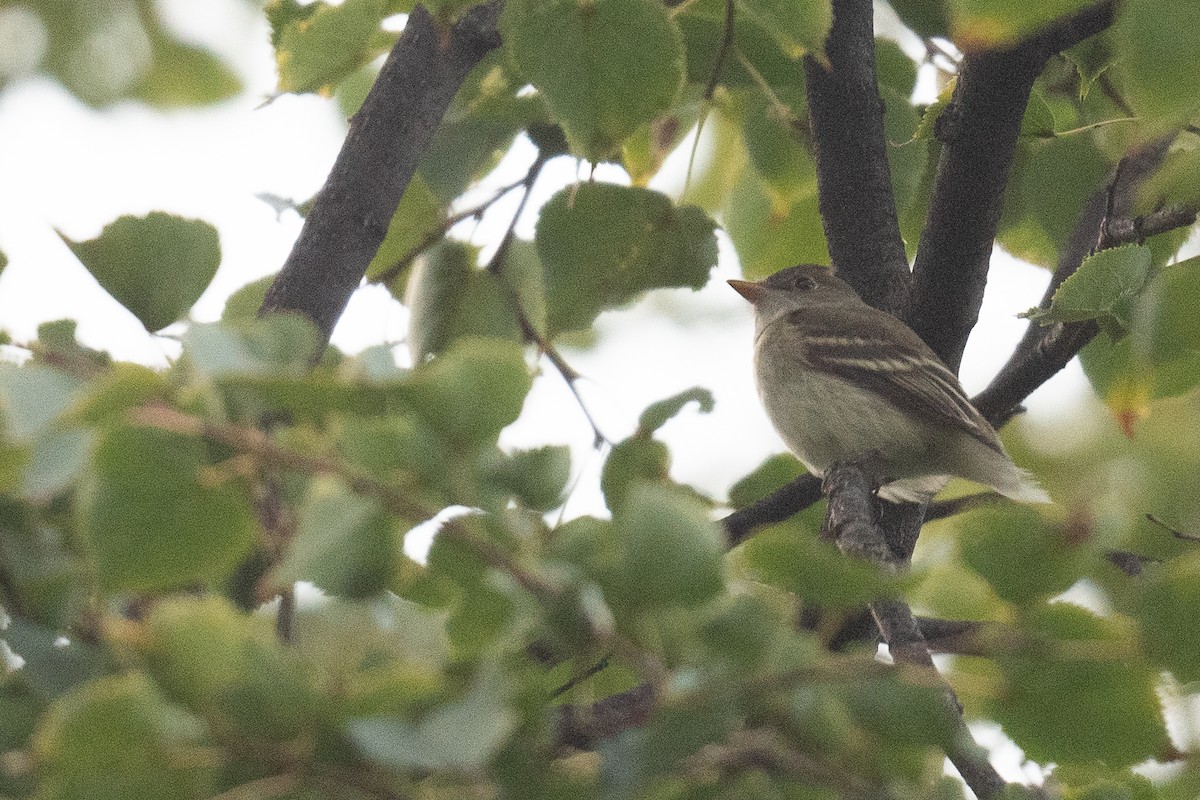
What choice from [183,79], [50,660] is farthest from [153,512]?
[183,79]

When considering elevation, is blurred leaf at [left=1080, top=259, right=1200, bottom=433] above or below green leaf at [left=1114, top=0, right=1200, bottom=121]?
above

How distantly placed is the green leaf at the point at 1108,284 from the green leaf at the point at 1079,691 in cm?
96

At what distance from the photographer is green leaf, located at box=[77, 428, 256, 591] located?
992 millimetres

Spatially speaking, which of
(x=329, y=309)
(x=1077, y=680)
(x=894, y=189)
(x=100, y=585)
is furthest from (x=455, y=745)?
(x=894, y=189)

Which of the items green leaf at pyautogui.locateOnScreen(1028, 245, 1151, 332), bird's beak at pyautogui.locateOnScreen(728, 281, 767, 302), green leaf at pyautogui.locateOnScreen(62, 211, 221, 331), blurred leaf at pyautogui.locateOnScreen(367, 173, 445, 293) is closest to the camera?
green leaf at pyautogui.locateOnScreen(62, 211, 221, 331)

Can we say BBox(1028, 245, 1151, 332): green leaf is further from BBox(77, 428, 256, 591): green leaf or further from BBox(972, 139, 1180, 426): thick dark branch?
BBox(77, 428, 256, 591): green leaf

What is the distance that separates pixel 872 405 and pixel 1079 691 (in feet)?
10.7

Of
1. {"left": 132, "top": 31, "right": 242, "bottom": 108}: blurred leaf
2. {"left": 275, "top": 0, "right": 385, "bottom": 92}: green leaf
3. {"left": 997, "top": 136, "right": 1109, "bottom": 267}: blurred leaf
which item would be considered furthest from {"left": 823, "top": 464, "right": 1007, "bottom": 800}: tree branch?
{"left": 132, "top": 31, "right": 242, "bottom": 108}: blurred leaf

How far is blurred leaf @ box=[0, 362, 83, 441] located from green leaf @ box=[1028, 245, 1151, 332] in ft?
4.64

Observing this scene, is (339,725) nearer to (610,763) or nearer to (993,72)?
(610,763)

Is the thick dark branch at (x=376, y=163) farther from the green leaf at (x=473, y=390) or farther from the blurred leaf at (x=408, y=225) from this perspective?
the green leaf at (x=473, y=390)

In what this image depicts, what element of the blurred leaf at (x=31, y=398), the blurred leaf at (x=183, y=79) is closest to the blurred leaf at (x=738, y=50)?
the blurred leaf at (x=31, y=398)

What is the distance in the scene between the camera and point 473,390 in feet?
3.42

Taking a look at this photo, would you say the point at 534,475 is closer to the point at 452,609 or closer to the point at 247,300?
→ the point at 452,609
